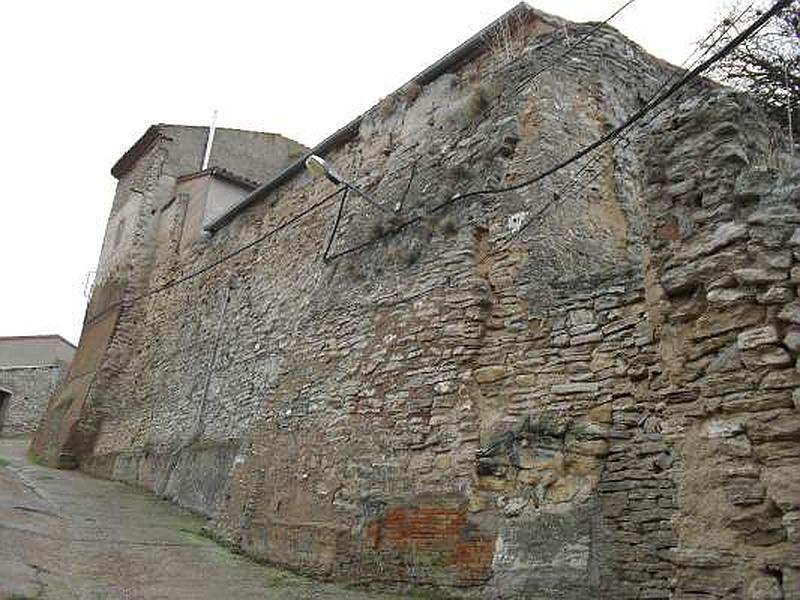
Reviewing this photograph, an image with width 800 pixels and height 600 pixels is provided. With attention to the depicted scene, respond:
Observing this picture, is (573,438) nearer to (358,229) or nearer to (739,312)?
(739,312)

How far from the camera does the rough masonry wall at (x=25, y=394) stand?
91.6 feet

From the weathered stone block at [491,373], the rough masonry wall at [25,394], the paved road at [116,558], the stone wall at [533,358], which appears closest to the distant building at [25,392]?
the rough masonry wall at [25,394]

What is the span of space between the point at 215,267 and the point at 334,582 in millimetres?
9662

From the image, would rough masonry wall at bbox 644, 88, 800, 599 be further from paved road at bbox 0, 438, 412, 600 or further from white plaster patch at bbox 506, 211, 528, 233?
paved road at bbox 0, 438, 412, 600

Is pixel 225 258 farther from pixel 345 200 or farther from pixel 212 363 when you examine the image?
pixel 345 200

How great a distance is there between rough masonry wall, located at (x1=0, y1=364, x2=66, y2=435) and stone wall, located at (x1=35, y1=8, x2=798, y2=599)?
63.5 ft

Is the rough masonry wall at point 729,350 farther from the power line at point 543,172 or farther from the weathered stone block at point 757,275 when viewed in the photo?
the power line at point 543,172

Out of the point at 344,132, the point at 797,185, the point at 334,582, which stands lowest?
the point at 334,582

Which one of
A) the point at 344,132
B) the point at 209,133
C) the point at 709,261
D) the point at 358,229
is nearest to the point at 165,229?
the point at 209,133

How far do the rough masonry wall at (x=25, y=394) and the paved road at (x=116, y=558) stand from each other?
1835 centimetres

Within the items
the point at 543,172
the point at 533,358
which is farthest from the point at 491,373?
the point at 543,172

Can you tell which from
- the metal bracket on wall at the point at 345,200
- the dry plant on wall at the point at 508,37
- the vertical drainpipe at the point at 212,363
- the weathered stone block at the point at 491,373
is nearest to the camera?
the weathered stone block at the point at 491,373

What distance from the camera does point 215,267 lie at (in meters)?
15.2

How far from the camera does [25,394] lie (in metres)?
28.5
